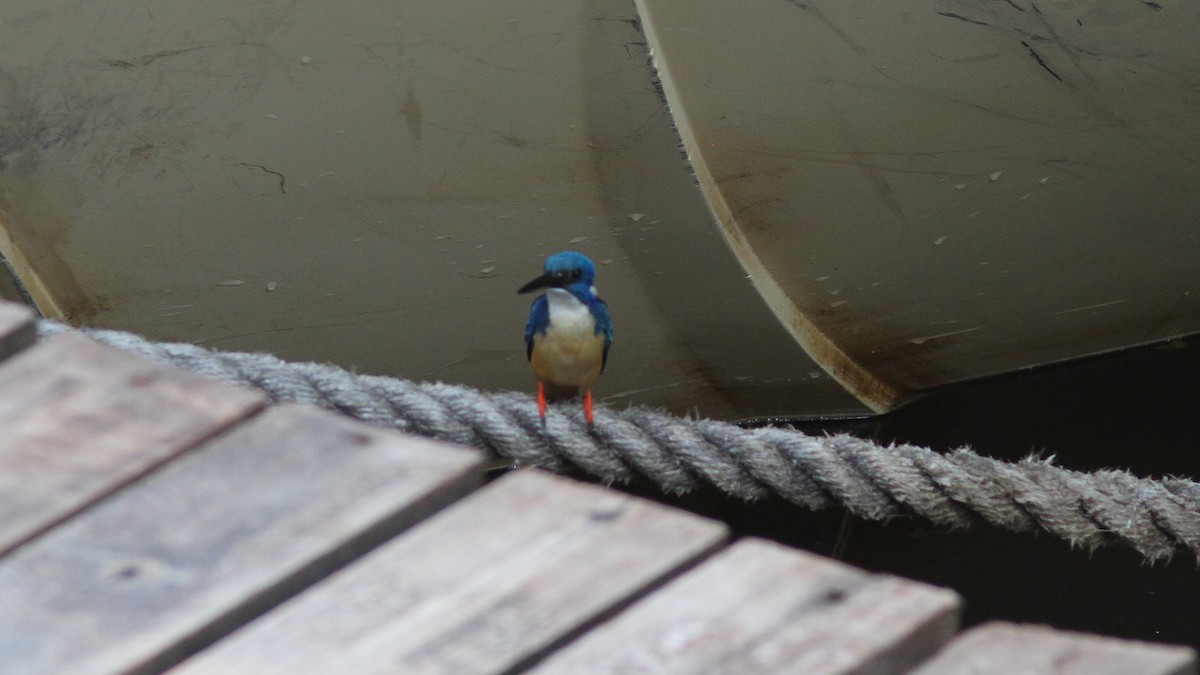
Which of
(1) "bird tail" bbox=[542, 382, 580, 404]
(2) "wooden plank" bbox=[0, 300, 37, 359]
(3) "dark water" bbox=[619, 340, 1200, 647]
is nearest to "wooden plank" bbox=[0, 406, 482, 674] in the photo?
(2) "wooden plank" bbox=[0, 300, 37, 359]

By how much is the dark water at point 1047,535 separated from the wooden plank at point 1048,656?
238 cm

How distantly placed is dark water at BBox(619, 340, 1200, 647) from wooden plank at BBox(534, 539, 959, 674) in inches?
94.1

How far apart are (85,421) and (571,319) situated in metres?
1.34

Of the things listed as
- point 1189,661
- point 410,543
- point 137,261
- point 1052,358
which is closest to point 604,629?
point 410,543

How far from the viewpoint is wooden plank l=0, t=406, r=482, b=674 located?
105 cm

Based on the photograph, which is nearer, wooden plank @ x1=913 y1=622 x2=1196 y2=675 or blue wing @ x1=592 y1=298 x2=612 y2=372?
wooden plank @ x1=913 y1=622 x2=1196 y2=675

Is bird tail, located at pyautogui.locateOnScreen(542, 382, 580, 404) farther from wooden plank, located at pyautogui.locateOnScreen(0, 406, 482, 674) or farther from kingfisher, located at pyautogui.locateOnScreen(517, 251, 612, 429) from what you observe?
wooden plank, located at pyautogui.locateOnScreen(0, 406, 482, 674)

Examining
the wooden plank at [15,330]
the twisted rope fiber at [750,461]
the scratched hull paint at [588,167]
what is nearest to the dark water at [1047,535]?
the scratched hull paint at [588,167]

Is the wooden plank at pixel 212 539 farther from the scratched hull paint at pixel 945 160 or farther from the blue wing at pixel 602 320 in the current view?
the scratched hull paint at pixel 945 160

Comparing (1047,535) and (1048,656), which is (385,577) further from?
(1047,535)

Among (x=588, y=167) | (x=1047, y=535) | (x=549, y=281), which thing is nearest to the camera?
(x=549, y=281)

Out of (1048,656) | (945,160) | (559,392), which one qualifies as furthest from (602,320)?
(1048,656)

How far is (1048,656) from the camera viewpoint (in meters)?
0.99

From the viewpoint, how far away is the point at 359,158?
285 centimetres
